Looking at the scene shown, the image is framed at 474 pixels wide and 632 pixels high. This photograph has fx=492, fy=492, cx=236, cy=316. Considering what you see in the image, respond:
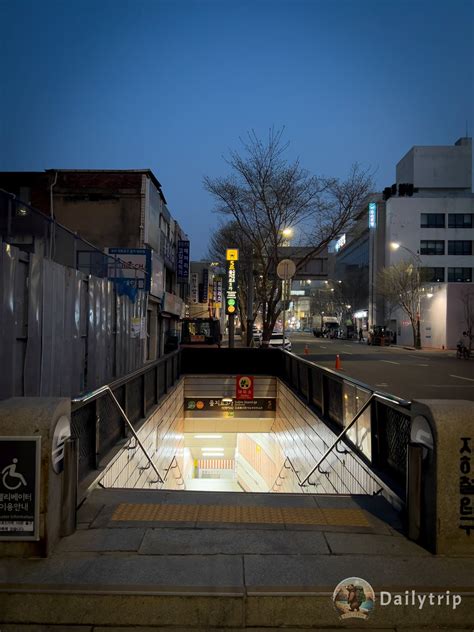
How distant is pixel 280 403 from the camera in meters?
17.1

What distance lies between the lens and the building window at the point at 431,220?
220 ft

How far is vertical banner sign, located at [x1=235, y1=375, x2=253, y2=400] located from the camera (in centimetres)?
1822

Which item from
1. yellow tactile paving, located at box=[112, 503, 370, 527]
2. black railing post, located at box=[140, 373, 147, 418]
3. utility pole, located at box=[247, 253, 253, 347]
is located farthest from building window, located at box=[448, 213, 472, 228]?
yellow tactile paving, located at box=[112, 503, 370, 527]

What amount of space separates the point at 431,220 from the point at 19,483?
71.0 m

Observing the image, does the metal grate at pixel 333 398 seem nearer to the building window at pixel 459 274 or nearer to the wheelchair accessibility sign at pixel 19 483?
the wheelchair accessibility sign at pixel 19 483

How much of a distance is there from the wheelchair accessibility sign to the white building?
47031 millimetres

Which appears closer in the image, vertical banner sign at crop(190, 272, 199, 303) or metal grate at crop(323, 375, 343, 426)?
metal grate at crop(323, 375, 343, 426)

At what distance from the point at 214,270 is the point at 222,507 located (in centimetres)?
4748

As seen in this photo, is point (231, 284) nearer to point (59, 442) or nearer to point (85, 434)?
point (85, 434)

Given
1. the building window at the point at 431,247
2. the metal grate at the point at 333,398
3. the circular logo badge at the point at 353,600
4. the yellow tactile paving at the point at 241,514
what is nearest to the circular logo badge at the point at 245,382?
the metal grate at the point at 333,398

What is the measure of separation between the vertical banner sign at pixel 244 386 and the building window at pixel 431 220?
56.9m

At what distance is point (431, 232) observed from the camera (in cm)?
6688

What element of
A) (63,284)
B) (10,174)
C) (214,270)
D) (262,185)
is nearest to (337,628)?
(63,284)

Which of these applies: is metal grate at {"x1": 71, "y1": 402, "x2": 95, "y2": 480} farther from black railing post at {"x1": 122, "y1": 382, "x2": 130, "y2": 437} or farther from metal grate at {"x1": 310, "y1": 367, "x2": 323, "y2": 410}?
metal grate at {"x1": 310, "y1": 367, "x2": 323, "y2": 410}
